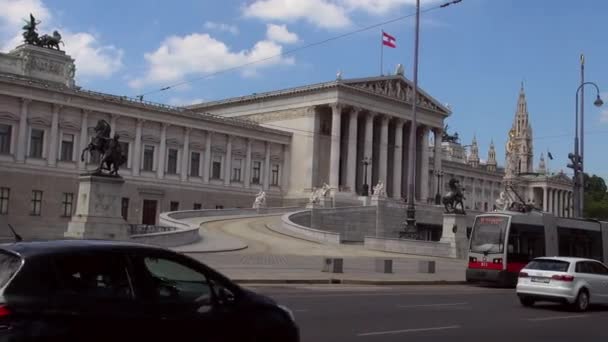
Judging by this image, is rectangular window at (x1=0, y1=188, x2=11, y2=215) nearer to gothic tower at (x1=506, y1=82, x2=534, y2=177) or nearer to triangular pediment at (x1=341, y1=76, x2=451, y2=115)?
triangular pediment at (x1=341, y1=76, x2=451, y2=115)

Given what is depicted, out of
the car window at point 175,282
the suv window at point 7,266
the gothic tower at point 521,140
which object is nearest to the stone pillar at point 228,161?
the car window at point 175,282

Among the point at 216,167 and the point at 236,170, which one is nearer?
the point at 216,167

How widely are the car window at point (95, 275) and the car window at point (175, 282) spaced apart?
0.91ft

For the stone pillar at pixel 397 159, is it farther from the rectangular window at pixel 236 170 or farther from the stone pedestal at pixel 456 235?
the stone pedestal at pixel 456 235

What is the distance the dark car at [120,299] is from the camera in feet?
20.5

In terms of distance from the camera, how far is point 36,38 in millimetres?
79625

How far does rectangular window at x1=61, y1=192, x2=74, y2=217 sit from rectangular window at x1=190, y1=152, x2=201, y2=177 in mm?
14899

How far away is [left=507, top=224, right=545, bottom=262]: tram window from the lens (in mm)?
31188

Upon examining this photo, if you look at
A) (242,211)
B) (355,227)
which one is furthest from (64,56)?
(355,227)

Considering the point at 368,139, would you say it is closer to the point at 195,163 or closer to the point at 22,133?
the point at 195,163

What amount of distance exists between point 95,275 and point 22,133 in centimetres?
6465

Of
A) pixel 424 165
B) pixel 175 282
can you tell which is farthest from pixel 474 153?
pixel 175 282

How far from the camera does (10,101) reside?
217 feet

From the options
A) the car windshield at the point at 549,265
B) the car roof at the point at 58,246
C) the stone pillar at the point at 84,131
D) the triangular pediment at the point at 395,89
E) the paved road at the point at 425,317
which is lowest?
the paved road at the point at 425,317
